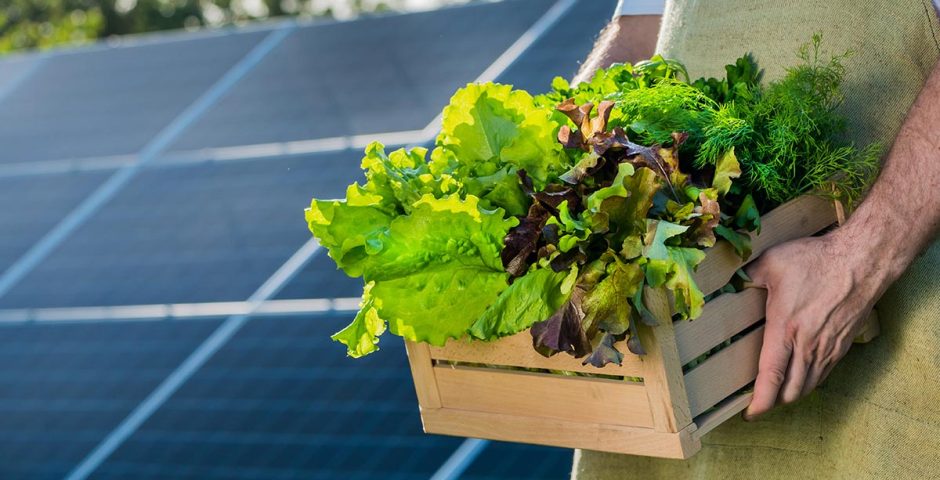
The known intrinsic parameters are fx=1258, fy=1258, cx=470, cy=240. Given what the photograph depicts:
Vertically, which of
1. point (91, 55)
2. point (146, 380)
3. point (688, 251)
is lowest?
point (91, 55)

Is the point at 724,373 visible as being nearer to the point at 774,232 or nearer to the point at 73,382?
the point at 774,232

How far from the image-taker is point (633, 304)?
2.31m

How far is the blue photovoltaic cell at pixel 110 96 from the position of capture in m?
7.73

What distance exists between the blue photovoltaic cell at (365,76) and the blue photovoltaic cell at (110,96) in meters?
0.49

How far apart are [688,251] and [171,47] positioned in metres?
7.37

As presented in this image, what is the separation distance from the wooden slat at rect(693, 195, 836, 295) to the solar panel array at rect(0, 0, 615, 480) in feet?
5.00

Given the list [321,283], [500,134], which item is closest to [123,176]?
[321,283]

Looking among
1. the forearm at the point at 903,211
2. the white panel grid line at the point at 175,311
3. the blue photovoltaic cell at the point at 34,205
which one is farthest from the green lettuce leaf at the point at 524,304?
the blue photovoltaic cell at the point at 34,205

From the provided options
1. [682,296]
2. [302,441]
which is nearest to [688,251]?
[682,296]

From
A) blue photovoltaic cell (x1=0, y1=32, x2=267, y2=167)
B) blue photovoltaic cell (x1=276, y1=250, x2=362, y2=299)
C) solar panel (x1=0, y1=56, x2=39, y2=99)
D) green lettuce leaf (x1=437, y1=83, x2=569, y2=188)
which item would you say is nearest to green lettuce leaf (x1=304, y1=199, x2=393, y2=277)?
green lettuce leaf (x1=437, y1=83, x2=569, y2=188)

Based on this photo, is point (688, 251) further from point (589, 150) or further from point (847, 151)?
point (847, 151)

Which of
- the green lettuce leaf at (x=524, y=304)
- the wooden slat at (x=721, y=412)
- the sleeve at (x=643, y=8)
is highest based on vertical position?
the green lettuce leaf at (x=524, y=304)

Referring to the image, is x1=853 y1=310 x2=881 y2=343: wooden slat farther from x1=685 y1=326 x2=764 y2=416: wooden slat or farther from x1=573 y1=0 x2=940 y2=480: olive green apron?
x1=685 y1=326 x2=764 y2=416: wooden slat

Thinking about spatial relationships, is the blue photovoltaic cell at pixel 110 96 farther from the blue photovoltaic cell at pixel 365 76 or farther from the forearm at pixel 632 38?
the forearm at pixel 632 38
